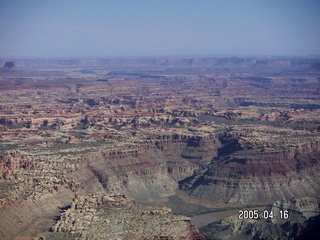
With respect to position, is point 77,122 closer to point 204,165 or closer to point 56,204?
point 204,165

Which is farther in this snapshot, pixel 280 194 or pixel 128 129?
pixel 128 129

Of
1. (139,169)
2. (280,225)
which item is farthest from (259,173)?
(280,225)

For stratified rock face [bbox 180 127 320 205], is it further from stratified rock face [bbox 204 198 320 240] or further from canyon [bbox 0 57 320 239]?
stratified rock face [bbox 204 198 320 240]

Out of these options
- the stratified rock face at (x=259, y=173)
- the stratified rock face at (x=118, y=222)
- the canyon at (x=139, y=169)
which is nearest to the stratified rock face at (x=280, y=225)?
the canyon at (x=139, y=169)

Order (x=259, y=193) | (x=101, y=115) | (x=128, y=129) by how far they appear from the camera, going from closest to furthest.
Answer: (x=259, y=193) → (x=128, y=129) → (x=101, y=115)

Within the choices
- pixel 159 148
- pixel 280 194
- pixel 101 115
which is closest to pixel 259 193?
pixel 280 194

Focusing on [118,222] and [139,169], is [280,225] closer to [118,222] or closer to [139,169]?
[118,222]
